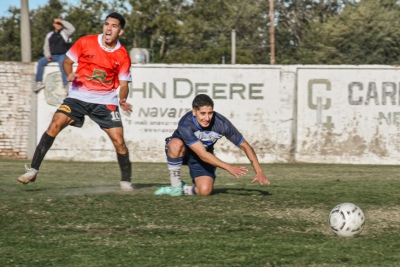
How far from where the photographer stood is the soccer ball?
7188 mm

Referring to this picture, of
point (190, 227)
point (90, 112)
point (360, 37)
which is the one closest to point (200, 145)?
point (90, 112)

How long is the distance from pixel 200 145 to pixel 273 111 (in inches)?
344

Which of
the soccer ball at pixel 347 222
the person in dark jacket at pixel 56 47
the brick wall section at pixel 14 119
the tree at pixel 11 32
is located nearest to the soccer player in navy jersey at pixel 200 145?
the soccer ball at pixel 347 222

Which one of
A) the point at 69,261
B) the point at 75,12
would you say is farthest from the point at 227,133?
the point at 75,12

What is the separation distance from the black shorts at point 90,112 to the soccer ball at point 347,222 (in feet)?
11.9

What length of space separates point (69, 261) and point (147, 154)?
11831 millimetres

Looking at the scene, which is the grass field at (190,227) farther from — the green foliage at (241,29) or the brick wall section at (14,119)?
the green foliage at (241,29)

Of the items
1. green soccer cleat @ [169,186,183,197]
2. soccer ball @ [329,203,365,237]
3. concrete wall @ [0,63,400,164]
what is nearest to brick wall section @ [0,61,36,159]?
concrete wall @ [0,63,400,164]

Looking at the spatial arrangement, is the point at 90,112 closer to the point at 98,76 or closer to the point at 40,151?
the point at 98,76

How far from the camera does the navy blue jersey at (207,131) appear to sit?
9331mm

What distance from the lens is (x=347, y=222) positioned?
23.6 ft

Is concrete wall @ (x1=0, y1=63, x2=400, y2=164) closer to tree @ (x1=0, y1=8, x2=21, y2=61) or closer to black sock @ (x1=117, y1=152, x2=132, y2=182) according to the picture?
black sock @ (x1=117, y1=152, x2=132, y2=182)

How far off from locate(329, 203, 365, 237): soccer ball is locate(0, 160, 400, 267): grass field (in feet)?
0.24

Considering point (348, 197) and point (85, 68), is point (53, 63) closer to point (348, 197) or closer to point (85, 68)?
point (85, 68)
